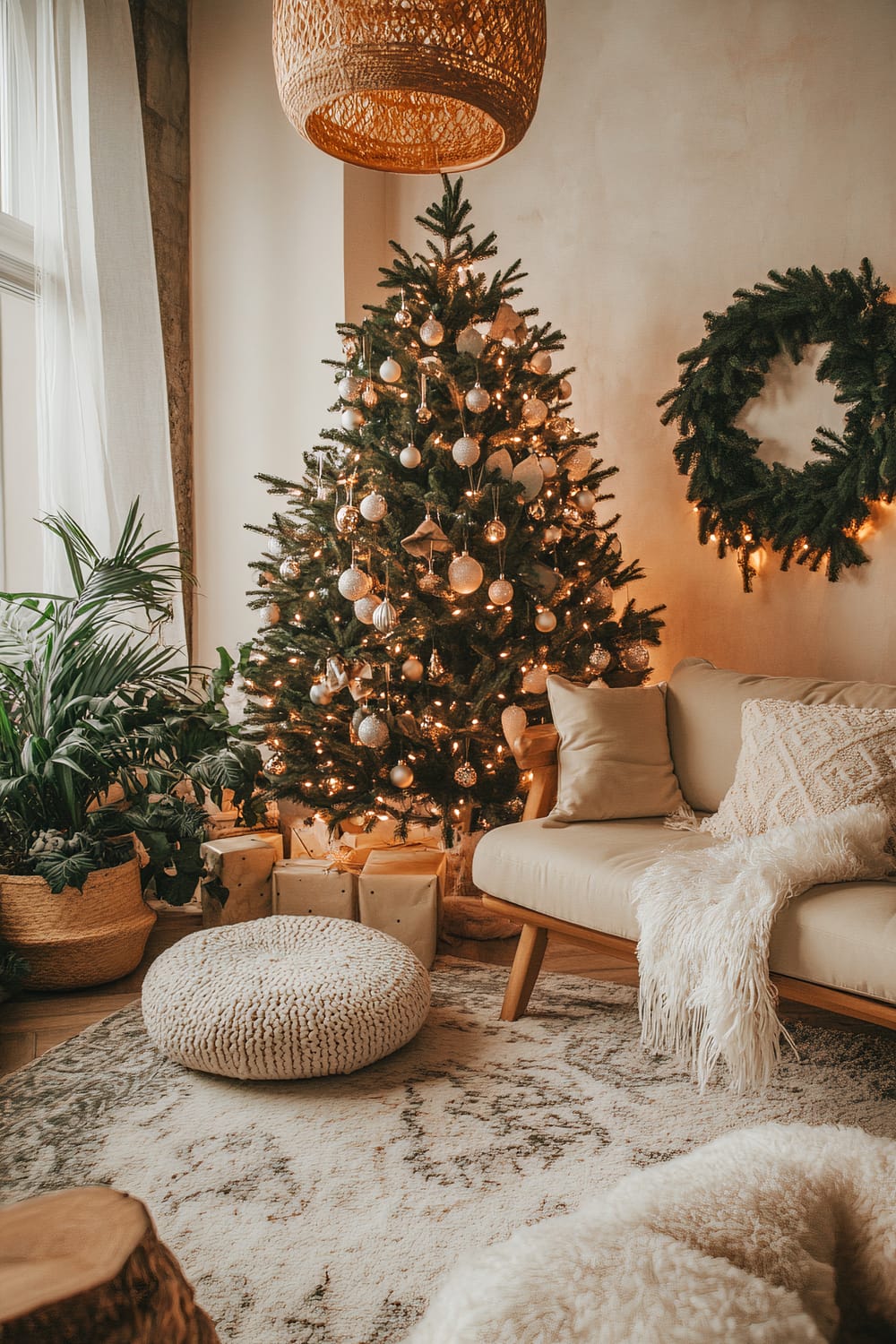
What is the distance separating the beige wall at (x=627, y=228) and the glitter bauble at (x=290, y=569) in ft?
3.02

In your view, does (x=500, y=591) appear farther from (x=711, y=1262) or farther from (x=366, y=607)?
(x=711, y=1262)

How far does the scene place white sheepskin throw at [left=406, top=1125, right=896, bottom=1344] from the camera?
731mm

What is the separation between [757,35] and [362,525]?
201 cm

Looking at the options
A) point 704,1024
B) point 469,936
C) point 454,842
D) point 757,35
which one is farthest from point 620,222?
point 704,1024

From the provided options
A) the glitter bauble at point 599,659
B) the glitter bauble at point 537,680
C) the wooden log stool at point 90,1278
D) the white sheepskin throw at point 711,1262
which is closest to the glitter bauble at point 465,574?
the glitter bauble at point 537,680

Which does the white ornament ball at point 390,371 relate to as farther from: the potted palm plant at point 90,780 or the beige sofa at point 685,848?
the beige sofa at point 685,848

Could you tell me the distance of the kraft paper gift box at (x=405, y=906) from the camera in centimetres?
261

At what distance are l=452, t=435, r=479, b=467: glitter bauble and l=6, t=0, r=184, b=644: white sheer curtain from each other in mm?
1234

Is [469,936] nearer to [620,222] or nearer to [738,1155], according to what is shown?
[738,1155]

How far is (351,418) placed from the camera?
9.15ft

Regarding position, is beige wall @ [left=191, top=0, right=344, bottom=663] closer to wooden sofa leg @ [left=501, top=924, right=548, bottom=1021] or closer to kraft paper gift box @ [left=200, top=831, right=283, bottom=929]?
kraft paper gift box @ [left=200, top=831, right=283, bottom=929]

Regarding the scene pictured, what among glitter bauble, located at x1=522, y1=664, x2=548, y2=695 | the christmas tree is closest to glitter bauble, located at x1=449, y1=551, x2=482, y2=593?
the christmas tree

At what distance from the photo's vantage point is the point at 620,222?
3256 mm

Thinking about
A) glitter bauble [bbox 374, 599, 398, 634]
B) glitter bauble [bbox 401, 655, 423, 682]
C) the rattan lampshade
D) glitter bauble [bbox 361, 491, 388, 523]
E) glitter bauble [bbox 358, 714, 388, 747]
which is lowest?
glitter bauble [bbox 358, 714, 388, 747]
